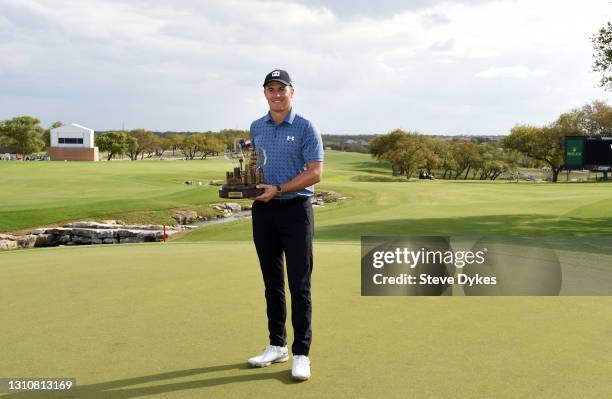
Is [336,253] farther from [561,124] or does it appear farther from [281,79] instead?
[561,124]

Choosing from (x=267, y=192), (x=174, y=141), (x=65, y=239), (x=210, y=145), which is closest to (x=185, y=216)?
(x=65, y=239)

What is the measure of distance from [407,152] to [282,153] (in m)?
72.4

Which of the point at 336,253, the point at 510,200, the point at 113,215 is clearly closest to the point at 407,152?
the point at 510,200

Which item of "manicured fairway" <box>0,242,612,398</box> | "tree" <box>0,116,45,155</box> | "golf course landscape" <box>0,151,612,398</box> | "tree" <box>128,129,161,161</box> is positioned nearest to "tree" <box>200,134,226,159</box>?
"tree" <box>128,129,161,161</box>

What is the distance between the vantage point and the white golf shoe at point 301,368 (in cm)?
415

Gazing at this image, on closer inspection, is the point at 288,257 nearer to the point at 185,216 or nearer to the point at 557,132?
the point at 185,216

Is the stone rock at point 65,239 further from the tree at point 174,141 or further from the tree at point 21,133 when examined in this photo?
the tree at point 174,141

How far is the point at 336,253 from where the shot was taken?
9984 millimetres

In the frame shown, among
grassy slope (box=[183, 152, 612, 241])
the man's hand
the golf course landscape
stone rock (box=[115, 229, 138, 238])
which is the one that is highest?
the man's hand

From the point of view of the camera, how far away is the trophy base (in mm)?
4555

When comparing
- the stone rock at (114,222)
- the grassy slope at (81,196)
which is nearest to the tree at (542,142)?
the grassy slope at (81,196)

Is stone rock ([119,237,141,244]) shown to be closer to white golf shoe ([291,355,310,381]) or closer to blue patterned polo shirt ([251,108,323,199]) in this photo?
blue patterned polo shirt ([251,108,323,199])

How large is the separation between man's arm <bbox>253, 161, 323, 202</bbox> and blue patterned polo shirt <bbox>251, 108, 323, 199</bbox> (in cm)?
8

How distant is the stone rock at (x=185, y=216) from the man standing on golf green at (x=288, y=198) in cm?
2602
